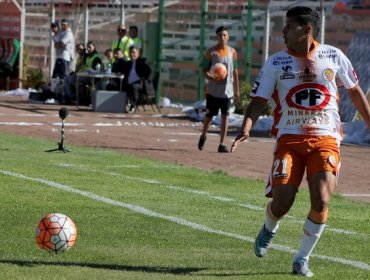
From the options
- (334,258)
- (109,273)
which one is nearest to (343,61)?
(334,258)

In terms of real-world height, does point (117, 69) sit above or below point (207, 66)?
below

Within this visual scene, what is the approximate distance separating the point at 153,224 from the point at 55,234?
86.2 inches

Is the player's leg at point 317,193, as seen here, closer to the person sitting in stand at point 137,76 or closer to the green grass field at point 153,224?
the green grass field at point 153,224

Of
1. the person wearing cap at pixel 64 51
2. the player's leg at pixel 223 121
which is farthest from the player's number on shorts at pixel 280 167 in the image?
the person wearing cap at pixel 64 51

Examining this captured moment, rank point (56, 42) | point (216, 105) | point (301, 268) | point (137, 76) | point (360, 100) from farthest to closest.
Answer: point (56, 42) → point (137, 76) → point (216, 105) → point (360, 100) → point (301, 268)

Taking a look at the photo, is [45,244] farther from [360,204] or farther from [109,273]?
[360,204]

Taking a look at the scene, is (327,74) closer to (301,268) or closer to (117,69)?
(301,268)

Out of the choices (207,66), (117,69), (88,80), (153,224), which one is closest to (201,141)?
(207,66)

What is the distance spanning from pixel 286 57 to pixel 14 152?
30.7ft

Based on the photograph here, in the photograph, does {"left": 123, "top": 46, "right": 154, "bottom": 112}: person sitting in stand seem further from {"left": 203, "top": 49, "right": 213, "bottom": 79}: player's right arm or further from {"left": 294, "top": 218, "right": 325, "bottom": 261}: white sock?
{"left": 294, "top": 218, "right": 325, "bottom": 261}: white sock

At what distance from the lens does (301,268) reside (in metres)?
8.19

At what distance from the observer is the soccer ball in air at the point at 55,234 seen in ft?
28.0

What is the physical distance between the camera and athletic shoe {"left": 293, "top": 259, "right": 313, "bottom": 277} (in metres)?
8.16

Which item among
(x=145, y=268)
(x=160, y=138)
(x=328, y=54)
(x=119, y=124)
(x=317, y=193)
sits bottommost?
(x=119, y=124)
